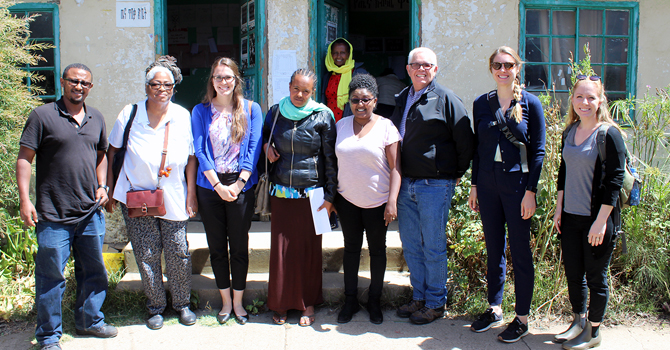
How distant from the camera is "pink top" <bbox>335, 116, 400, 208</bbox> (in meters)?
3.31

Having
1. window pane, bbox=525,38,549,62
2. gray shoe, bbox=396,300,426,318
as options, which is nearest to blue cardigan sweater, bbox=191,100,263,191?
gray shoe, bbox=396,300,426,318

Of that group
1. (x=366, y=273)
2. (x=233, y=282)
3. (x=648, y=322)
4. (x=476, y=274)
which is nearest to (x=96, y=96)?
(x=233, y=282)

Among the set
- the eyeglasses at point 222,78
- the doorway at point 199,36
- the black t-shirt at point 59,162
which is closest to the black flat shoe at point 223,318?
the black t-shirt at point 59,162

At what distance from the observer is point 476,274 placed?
3947 mm

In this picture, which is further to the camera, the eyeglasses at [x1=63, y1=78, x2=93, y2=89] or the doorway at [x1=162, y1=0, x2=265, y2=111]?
the doorway at [x1=162, y1=0, x2=265, y2=111]

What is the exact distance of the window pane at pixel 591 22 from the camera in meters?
5.23

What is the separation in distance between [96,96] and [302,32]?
2209mm

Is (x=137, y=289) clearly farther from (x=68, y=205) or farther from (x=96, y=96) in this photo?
(x=96, y=96)

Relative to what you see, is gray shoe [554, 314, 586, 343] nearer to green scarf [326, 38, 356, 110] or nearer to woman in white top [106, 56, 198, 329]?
woman in white top [106, 56, 198, 329]

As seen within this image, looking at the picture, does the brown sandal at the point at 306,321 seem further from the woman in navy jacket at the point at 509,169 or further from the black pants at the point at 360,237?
the woman in navy jacket at the point at 509,169

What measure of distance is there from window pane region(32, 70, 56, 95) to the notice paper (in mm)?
3371

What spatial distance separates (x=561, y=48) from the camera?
5.27m

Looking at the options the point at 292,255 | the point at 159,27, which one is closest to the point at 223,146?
the point at 292,255

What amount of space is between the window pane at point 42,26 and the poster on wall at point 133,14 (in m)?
0.71
